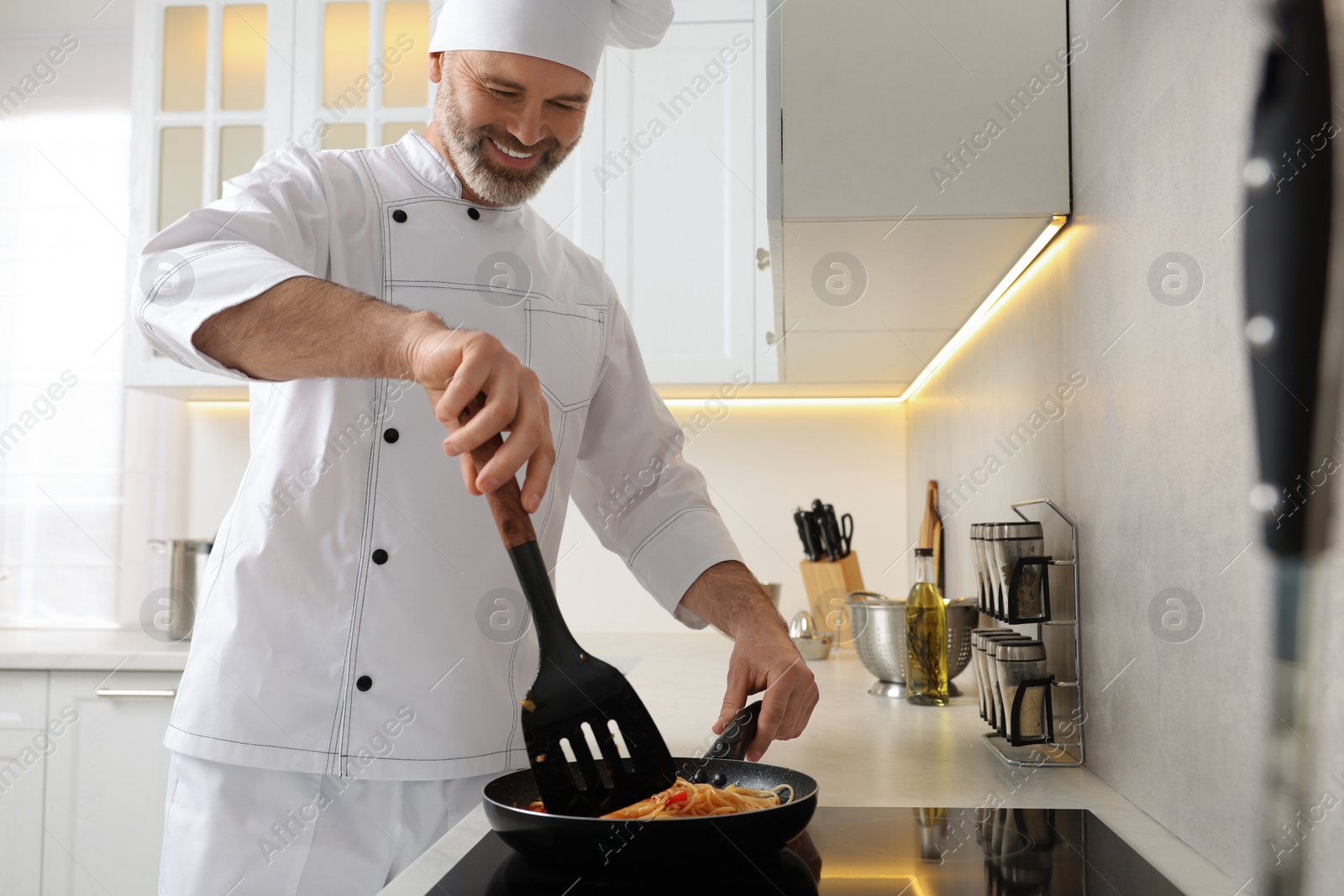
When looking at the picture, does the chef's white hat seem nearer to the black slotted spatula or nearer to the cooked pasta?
the black slotted spatula

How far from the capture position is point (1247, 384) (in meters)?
0.59

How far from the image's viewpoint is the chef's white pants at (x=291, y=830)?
891mm

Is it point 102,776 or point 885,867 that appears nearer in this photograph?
point 885,867

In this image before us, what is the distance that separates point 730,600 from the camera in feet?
3.41

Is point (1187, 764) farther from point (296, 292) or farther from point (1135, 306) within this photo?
point (296, 292)

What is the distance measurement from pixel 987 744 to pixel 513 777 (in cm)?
57

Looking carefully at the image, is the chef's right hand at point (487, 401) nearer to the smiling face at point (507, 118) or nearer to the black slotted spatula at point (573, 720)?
the black slotted spatula at point (573, 720)

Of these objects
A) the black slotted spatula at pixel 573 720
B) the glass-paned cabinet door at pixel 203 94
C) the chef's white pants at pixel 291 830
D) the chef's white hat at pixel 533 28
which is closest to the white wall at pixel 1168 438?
the black slotted spatula at pixel 573 720

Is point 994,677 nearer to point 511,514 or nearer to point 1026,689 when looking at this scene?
point 1026,689

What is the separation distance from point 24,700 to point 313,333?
1749 millimetres

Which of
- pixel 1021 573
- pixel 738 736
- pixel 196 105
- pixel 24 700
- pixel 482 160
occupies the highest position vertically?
pixel 196 105

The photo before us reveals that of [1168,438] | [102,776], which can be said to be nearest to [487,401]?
[1168,438]

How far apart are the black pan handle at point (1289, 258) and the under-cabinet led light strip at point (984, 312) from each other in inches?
17.2

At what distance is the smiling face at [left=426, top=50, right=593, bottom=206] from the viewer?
101cm
